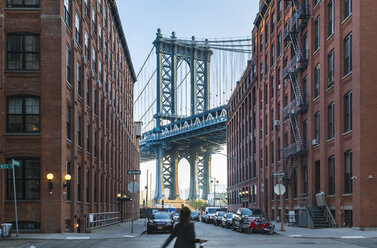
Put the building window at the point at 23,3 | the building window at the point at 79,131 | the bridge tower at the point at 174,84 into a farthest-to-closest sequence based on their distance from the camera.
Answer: the bridge tower at the point at 174,84
the building window at the point at 79,131
the building window at the point at 23,3

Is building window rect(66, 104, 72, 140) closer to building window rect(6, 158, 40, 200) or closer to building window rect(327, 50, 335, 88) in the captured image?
building window rect(6, 158, 40, 200)

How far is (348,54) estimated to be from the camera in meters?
33.8

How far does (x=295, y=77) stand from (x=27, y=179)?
81.3ft

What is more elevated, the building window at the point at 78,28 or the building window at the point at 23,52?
the building window at the point at 78,28

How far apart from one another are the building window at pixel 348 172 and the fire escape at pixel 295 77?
793cm

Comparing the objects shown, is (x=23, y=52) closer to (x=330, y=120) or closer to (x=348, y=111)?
(x=348, y=111)

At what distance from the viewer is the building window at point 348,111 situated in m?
33.3

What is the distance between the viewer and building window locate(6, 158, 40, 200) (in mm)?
27794

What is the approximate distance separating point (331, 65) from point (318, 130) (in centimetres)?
521

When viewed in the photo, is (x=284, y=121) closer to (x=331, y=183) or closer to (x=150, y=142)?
(x=331, y=183)

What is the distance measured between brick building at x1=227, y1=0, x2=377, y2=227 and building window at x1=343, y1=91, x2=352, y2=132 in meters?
0.06

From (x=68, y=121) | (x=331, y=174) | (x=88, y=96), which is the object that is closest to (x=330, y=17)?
(x=331, y=174)

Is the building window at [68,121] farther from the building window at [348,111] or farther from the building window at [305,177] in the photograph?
the building window at [305,177]

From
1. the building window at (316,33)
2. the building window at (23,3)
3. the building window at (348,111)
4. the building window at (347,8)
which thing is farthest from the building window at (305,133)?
the building window at (23,3)
